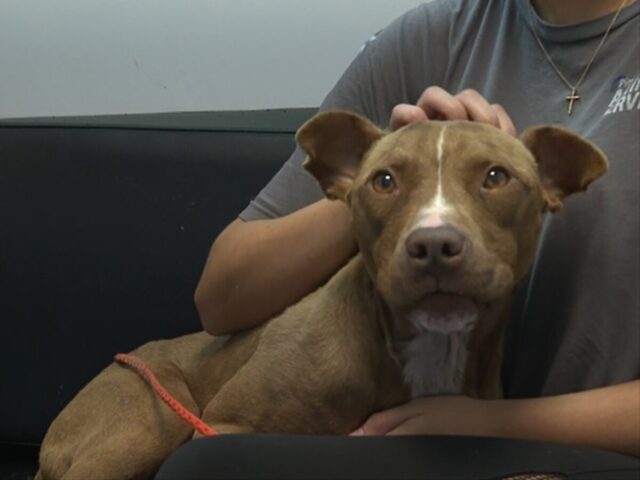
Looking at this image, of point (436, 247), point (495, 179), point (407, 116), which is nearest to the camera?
point (436, 247)

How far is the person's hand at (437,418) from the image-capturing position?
1.23m

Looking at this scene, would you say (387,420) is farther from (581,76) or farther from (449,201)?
(581,76)

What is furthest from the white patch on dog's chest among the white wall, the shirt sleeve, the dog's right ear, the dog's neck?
the white wall

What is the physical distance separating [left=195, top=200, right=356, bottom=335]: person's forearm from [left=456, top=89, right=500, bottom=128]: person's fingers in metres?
0.24

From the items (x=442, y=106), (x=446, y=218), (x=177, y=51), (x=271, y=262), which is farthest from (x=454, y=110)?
(x=177, y=51)

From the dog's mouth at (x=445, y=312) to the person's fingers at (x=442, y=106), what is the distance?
267 millimetres

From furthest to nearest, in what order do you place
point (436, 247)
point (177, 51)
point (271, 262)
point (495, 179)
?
point (177, 51) → point (271, 262) → point (495, 179) → point (436, 247)

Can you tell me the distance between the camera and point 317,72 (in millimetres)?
2307

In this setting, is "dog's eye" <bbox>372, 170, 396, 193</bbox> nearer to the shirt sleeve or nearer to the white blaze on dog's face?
the white blaze on dog's face

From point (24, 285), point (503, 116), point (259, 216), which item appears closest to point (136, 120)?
point (24, 285)

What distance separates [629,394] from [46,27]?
1.67 metres

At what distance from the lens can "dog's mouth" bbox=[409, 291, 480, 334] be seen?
111cm

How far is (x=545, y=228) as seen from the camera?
134 cm

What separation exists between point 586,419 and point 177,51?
1.44 m
